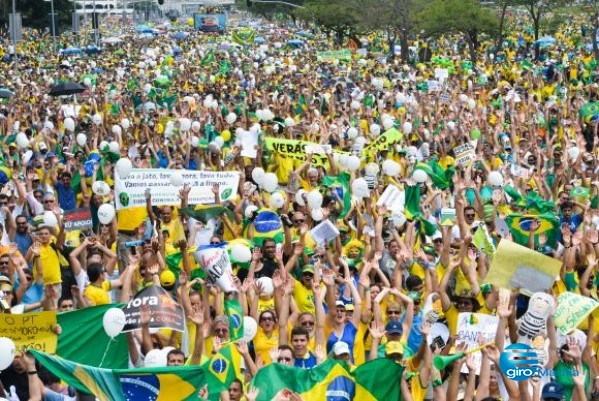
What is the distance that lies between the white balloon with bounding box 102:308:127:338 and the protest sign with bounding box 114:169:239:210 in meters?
5.03

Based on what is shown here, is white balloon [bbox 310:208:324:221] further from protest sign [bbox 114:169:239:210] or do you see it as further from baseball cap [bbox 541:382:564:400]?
baseball cap [bbox 541:382:564:400]

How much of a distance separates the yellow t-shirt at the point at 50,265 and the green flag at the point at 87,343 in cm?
190

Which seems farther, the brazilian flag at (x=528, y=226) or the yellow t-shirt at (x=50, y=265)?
the brazilian flag at (x=528, y=226)

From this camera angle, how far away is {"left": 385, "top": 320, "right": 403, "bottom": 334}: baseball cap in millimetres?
9430

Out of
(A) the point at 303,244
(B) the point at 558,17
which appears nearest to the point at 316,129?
(A) the point at 303,244

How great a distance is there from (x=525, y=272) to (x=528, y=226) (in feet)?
9.86

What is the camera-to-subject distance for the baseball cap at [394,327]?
9.43 meters

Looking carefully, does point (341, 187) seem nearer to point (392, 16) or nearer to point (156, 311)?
point (156, 311)

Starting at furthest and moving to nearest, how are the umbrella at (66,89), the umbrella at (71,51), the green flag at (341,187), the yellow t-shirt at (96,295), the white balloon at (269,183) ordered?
the umbrella at (71,51)
the umbrella at (66,89)
the white balloon at (269,183)
the green flag at (341,187)
the yellow t-shirt at (96,295)

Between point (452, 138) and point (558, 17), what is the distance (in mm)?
30284

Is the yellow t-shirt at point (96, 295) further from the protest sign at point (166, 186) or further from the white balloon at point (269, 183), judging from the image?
the white balloon at point (269, 183)

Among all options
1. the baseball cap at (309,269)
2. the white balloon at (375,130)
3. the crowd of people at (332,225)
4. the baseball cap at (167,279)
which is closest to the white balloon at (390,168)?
the crowd of people at (332,225)

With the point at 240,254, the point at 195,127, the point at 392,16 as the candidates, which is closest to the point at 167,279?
the point at 240,254

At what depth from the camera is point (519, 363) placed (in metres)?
8.27
